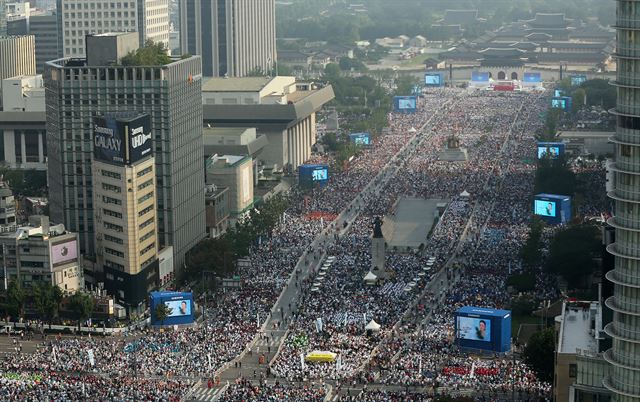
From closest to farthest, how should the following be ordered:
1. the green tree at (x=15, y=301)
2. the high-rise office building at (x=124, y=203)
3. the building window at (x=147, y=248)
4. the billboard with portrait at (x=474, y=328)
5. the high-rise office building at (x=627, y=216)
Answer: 1. the high-rise office building at (x=627, y=216)
2. the billboard with portrait at (x=474, y=328)
3. the green tree at (x=15, y=301)
4. the high-rise office building at (x=124, y=203)
5. the building window at (x=147, y=248)

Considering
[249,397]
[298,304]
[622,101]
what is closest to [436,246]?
[298,304]

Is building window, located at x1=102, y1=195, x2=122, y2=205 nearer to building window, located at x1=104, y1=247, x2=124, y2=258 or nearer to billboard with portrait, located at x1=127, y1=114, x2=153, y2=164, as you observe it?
billboard with portrait, located at x1=127, y1=114, x2=153, y2=164

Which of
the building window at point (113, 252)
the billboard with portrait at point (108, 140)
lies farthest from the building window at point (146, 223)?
the billboard with portrait at point (108, 140)

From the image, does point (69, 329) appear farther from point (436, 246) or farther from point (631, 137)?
point (631, 137)

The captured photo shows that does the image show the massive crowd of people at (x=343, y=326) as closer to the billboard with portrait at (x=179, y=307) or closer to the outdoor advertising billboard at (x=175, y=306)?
the outdoor advertising billboard at (x=175, y=306)

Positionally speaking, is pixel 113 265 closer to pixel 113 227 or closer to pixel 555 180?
pixel 113 227

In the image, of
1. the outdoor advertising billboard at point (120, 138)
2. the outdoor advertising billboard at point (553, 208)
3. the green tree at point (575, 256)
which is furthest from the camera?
the outdoor advertising billboard at point (553, 208)

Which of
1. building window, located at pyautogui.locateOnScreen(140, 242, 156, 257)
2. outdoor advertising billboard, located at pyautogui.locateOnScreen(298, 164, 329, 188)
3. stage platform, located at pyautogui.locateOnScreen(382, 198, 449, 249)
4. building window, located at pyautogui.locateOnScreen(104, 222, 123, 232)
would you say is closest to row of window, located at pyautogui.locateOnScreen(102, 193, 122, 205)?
building window, located at pyautogui.locateOnScreen(104, 222, 123, 232)
